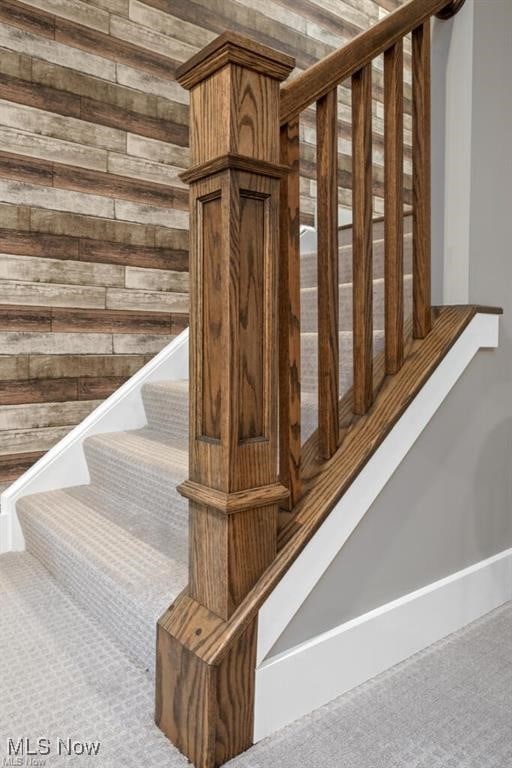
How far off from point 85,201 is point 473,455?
5.49 feet

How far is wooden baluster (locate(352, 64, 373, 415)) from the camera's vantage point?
1295mm

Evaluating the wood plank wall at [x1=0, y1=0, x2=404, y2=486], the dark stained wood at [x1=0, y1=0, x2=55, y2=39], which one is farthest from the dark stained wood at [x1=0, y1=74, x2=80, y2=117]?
the dark stained wood at [x1=0, y1=0, x2=55, y2=39]

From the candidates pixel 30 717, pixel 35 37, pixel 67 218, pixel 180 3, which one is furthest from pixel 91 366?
pixel 180 3

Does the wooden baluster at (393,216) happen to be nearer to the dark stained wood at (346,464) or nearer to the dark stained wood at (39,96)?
the dark stained wood at (346,464)

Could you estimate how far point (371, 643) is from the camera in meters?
1.36

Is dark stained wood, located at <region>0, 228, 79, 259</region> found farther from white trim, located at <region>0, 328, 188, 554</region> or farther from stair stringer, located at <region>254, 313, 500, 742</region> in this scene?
stair stringer, located at <region>254, 313, 500, 742</region>

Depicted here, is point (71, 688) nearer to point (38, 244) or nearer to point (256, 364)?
point (256, 364)

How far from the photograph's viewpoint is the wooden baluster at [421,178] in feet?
4.65

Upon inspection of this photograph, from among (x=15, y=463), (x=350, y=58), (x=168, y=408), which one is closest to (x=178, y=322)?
(x=168, y=408)

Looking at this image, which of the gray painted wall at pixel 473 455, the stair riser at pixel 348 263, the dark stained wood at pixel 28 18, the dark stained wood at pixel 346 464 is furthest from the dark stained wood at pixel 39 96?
the dark stained wood at pixel 346 464

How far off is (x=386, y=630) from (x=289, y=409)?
0.63m

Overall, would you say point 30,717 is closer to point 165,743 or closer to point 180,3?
point 165,743

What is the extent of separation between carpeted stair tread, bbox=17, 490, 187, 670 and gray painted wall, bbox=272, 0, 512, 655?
41cm

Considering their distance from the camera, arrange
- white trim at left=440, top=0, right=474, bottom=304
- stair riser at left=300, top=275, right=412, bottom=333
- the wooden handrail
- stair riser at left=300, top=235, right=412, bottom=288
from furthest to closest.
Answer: stair riser at left=300, top=235, right=412, bottom=288 → stair riser at left=300, top=275, right=412, bottom=333 → white trim at left=440, top=0, right=474, bottom=304 → the wooden handrail
